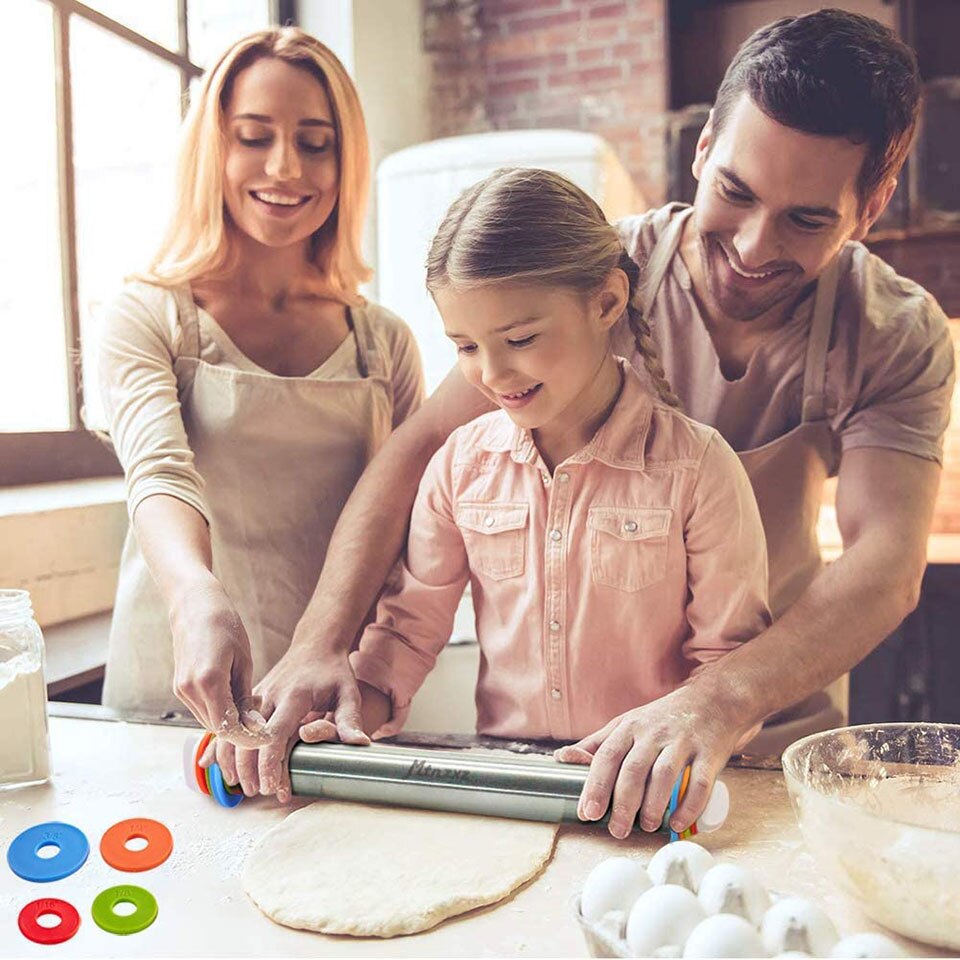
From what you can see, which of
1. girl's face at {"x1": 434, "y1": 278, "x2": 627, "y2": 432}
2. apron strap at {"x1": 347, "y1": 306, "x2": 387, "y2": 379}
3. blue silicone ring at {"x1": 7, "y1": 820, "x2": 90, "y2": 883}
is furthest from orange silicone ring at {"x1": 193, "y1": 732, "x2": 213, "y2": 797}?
apron strap at {"x1": 347, "y1": 306, "x2": 387, "y2": 379}

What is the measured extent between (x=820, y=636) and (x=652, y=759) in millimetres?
306

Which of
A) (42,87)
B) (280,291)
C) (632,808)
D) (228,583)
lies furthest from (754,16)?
(632,808)

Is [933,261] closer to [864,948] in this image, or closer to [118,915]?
[864,948]

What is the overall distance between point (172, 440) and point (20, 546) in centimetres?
55

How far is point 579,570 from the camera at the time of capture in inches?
42.2

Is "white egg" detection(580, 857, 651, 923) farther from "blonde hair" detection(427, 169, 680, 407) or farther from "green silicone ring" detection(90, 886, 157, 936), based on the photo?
"blonde hair" detection(427, 169, 680, 407)

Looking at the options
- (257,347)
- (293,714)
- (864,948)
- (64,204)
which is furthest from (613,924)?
(64,204)

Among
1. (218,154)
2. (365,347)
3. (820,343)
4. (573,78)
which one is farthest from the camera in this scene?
(573,78)

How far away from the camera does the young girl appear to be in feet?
3.14

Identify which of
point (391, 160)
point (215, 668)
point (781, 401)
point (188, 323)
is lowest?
point (215, 668)

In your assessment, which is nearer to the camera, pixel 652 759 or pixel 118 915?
pixel 118 915

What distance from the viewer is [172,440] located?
121 centimetres

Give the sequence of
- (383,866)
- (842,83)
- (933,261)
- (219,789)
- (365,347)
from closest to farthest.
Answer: (383,866), (219,789), (842,83), (365,347), (933,261)

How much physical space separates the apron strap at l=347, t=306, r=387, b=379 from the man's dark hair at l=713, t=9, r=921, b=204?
64 centimetres
